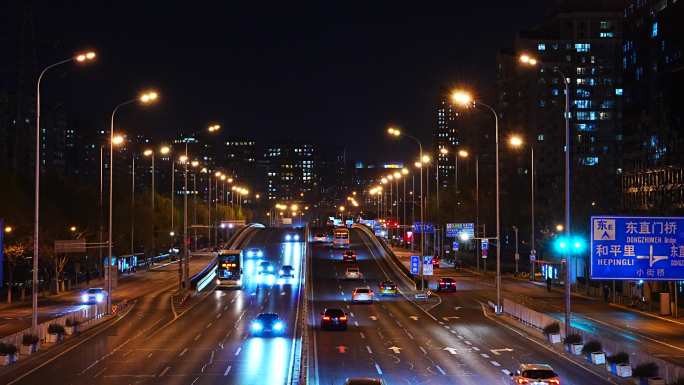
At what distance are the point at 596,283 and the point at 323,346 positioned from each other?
51.6 metres

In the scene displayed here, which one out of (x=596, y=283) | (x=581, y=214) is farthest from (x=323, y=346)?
(x=581, y=214)

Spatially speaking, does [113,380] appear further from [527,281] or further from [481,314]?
[527,281]

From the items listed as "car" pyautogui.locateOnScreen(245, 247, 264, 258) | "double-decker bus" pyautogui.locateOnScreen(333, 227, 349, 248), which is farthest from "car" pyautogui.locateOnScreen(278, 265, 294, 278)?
"double-decker bus" pyautogui.locateOnScreen(333, 227, 349, 248)

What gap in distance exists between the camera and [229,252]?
88500mm

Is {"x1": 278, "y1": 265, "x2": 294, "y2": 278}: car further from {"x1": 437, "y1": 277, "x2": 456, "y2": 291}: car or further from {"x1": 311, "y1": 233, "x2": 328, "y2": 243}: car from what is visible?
{"x1": 311, "y1": 233, "x2": 328, "y2": 243}: car

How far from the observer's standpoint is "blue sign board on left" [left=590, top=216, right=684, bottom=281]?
123ft

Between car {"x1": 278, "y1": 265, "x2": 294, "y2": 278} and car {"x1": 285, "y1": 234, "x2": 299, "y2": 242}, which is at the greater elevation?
car {"x1": 285, "y1": 234, "x2": 299, "y2": 242}

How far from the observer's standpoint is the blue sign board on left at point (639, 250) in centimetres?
3756

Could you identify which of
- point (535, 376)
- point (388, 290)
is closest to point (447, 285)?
point (388, 290)

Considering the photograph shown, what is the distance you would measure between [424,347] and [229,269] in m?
46.3

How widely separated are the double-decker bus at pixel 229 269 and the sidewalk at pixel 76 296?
22.1 feet

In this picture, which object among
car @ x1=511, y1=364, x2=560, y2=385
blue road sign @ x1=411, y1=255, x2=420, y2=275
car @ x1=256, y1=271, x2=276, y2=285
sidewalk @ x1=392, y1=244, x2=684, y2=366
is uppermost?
blue road sign @ x1=411, y1=255, x2=420, y2=275

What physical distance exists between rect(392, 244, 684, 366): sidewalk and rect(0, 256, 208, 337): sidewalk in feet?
101

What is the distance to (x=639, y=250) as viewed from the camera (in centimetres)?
3788
